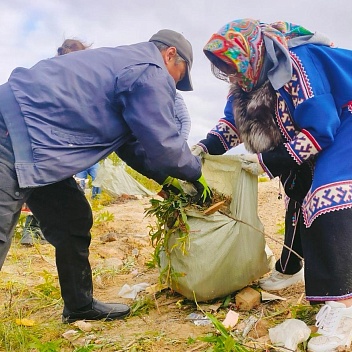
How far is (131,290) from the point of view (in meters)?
2.97

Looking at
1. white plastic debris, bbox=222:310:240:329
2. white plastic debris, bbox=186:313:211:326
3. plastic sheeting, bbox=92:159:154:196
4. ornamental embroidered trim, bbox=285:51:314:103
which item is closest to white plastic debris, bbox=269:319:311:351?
white plastic debris, bbox=222:310:240:329

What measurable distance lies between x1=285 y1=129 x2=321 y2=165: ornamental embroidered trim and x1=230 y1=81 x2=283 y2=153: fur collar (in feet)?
0.63

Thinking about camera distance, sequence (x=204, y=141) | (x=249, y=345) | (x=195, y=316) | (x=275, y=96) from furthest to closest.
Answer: (x=204, y=141) < (x=195, y=316) < (x=275, y=96) < (x=249, y=345)

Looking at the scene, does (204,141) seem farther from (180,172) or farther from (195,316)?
(195,316)

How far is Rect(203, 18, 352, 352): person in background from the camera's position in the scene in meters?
2.08

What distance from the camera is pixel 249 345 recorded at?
206 centimetres

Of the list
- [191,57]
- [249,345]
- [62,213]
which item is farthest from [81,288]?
[191,57]

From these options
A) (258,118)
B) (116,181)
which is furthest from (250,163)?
(116,181)

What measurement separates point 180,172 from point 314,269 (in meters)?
0.76

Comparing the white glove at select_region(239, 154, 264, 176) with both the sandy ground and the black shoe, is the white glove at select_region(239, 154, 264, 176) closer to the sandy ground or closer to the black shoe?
the sandy ground

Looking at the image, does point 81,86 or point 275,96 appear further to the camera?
point 275,96

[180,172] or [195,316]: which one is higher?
[180,172]

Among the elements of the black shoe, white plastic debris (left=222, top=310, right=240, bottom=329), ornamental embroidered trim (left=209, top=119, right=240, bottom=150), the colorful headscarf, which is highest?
the colorful headscarf

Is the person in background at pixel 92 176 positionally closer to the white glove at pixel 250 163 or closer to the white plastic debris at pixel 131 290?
the white plastic debris at pixel 131 290
